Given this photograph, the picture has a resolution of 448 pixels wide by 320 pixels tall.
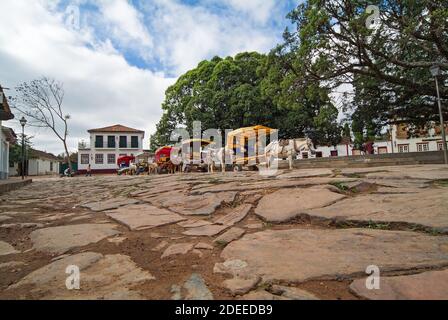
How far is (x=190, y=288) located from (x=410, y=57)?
1471cm

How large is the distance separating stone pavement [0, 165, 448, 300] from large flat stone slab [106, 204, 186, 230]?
2 centimetres

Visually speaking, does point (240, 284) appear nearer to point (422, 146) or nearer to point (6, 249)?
point (6, 249)

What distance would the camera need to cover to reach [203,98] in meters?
22.5

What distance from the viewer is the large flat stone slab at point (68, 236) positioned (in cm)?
226

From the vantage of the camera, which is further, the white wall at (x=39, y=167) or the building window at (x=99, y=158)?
the white wall at (x=39, y=167)

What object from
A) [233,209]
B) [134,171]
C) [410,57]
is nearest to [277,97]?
[410,57]

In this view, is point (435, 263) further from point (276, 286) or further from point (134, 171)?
point (134, 171)

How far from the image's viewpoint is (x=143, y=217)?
10.4ft

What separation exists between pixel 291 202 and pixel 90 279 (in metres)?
2.16

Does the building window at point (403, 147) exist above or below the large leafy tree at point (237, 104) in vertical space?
below

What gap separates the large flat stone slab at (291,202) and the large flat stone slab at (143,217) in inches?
37.4

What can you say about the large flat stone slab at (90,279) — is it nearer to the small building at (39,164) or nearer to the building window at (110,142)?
the building window at (110,142)

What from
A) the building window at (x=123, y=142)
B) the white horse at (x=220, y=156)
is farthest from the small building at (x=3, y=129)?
the building window at (x=123, y=142)

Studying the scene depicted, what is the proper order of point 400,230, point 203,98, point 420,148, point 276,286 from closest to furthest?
point 276,286 → point 400,230 → point 203,98 → point 420,148
